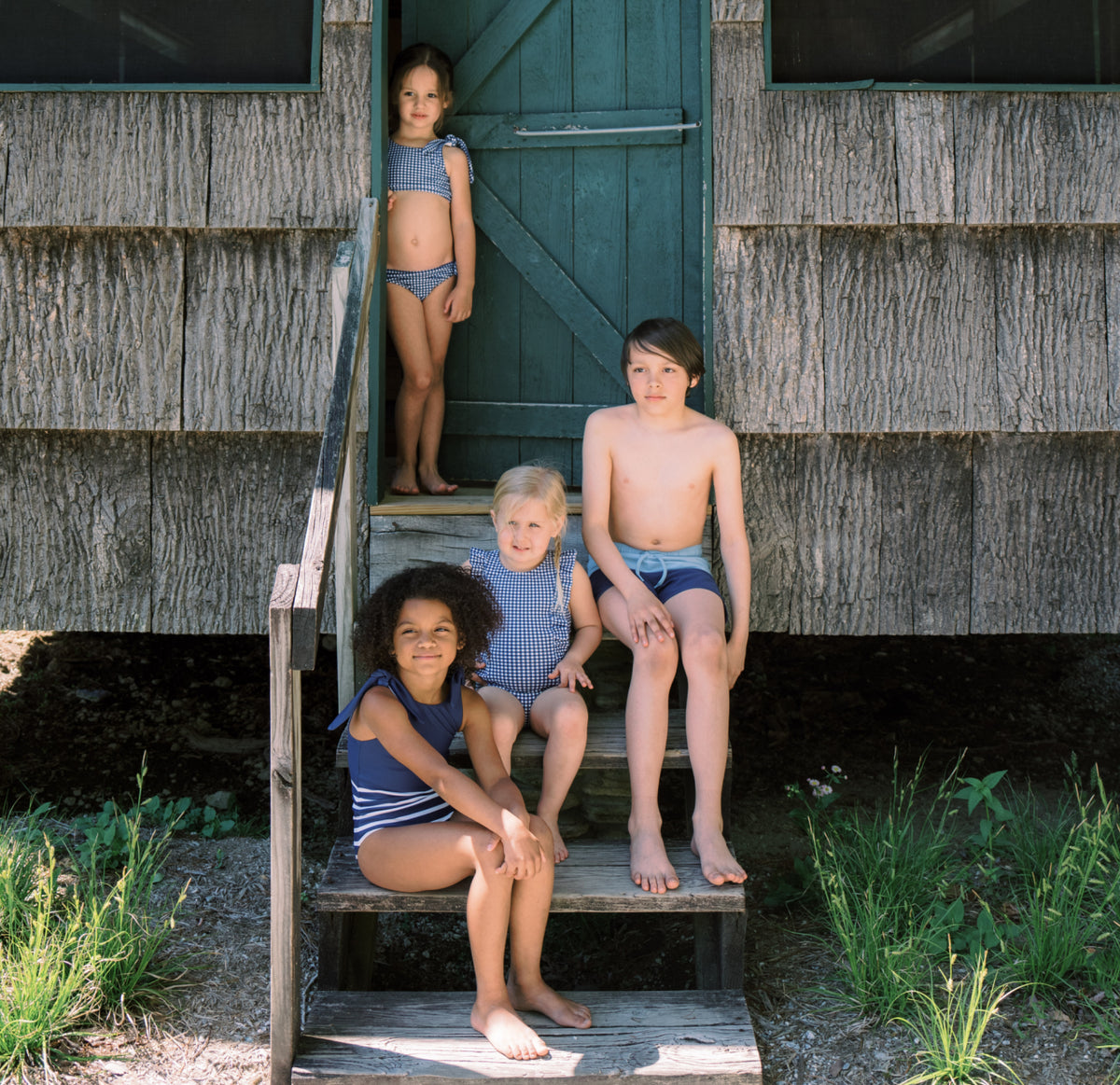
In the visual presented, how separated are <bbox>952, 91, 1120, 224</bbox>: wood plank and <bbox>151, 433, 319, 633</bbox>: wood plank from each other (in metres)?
2.12

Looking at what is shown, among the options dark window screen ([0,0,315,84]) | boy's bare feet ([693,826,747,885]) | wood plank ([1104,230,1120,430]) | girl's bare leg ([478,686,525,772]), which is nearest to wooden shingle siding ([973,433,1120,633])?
wood plank ([1104,230,1120,430])

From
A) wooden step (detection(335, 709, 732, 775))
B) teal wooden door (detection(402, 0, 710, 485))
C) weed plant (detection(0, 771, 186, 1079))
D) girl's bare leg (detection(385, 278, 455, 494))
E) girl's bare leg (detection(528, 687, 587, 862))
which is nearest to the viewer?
weed plant (detection(0, 771, 186, 1079))

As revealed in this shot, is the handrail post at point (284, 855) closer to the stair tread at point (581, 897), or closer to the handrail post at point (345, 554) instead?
the stair tread at point (581, 897)

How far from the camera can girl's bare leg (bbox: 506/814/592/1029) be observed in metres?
2.36

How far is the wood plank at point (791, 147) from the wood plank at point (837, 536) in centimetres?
69

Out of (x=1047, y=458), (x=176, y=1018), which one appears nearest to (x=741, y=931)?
(x=176, y=1018)

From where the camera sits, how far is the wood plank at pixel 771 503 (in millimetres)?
3479

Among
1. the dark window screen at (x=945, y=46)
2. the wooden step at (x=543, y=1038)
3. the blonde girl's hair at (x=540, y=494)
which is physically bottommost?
the wooden step at (x=543, y=1038)

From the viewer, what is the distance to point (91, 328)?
343 centimetres

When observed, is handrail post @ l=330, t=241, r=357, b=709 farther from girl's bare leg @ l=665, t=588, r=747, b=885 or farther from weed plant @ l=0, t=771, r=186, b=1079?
girl's bare leg @ l=665, t=588, r=747, b=885

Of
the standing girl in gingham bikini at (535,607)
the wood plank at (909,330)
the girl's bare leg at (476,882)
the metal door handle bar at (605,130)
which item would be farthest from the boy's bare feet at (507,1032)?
the metal door handle bar at (605,130)

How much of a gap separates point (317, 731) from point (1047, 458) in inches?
118

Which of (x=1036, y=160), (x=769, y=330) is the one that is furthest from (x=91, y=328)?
(x=1036, y=160)

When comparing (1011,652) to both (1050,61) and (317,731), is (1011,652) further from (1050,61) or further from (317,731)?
(317,731)
